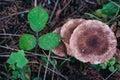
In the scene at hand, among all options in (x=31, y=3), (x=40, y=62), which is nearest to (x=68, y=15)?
(x=31, y=3)

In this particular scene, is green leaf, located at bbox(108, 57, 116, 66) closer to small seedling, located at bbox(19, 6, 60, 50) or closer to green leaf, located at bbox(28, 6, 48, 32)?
small seedling, located at bbox(19, 6, 60, 50)

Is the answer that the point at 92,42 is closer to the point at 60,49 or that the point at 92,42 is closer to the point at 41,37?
the point at 60,49

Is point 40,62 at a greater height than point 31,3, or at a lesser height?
lesser

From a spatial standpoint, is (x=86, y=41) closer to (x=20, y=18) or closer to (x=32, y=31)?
(x=32, y=31)

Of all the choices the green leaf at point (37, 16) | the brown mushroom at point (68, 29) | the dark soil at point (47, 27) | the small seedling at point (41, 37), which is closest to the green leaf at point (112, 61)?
the dark soil at point (47, 27)

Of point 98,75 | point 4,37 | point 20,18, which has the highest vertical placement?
point 20,18

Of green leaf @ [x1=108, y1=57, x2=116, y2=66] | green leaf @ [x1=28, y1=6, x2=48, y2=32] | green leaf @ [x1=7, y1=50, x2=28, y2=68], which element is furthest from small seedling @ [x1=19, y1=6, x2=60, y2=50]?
green leaf @ [x1=108, y1=57, x2=116, y2=66]
